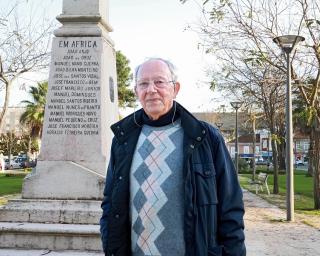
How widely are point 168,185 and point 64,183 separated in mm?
4399

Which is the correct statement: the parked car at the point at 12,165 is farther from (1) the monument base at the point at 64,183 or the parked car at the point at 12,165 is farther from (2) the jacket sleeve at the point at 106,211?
(2) the jacket sleeve at the point at 106,211

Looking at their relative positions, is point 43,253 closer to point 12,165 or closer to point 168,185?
point 168,185

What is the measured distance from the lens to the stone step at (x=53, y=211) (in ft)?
21.6

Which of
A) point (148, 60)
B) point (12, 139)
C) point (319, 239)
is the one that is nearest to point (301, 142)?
point (12, 139)

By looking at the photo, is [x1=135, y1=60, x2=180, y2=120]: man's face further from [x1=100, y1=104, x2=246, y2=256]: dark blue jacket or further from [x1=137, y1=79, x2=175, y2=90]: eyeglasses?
[x1=100, y1=104, x2=246, y2=256]: dark blue jacket

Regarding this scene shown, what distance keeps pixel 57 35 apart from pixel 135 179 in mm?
4992

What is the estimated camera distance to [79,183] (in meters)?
6.91

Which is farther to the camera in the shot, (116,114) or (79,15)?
(116,114)

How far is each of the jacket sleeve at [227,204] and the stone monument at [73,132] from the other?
3.96 metres

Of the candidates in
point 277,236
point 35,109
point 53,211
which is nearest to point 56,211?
point 53,211

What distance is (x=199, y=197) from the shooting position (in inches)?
108

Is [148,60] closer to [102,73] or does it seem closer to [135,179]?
[135,179]

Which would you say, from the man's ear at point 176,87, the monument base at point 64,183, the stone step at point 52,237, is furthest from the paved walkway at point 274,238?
the man's ear at point 176,87

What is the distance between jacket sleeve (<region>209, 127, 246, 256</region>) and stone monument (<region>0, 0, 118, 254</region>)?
13.0 feet
